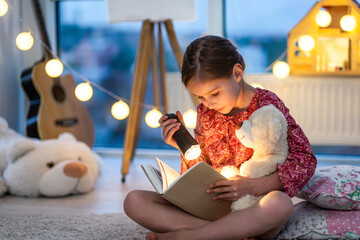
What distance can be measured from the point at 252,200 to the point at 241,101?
0.92 feet

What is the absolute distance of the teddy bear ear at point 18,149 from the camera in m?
1.88

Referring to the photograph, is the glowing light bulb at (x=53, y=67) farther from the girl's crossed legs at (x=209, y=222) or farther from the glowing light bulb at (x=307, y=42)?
the glowing light bulb at (x=307, y=42)

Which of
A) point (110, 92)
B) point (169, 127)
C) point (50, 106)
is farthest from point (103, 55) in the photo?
point (169, 127)

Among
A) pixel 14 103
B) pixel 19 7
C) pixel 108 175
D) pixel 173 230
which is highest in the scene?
pixel 19 7

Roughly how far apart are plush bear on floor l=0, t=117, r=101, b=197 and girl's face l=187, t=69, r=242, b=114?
877 millimetres

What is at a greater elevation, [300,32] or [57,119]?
[300,32]

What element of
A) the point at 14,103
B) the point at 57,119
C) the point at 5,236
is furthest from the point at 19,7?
the point at 5,236

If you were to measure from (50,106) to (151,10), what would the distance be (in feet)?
2.35

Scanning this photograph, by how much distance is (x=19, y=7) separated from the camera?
2.57 m

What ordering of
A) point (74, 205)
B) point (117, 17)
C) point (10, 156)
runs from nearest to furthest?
point (74, 205), point (10, 156), point (117, 17)

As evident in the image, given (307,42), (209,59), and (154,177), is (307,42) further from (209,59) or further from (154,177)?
(154,177)

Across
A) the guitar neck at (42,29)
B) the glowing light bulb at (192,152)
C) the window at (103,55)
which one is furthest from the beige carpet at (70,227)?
the window at (103,55)

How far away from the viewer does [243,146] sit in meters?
1.23

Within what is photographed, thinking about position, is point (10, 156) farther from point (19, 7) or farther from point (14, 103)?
point (19, 7)
